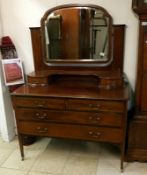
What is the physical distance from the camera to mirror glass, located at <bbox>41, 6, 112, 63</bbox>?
2.31m

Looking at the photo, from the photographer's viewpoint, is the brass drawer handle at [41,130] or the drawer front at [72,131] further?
the brass drawer handle at [41,130]

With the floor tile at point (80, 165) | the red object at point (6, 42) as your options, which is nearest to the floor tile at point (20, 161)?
the floor tile at point (80, 165)

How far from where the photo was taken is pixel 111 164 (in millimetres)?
2303

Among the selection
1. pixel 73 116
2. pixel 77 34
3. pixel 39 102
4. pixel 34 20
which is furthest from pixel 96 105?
pixel 34 20

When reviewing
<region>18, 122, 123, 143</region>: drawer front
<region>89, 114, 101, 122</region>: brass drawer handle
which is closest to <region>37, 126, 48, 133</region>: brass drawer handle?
<region>18, 122, 123, 143</region>: drawer front

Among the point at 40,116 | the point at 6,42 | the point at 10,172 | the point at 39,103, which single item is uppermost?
the point at 6,42

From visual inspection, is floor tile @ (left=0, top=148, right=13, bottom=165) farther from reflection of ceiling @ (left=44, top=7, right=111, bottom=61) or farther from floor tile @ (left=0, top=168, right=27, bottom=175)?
reflection of ceiling @ (left=44, top=7, right=111, bottom=61)

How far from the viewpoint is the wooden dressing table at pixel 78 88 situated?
203 cm

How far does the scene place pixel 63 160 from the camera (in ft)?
7.84

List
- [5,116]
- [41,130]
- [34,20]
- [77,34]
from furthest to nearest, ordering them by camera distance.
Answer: [5,116] < [34,20] < [77,34] < [41,130]

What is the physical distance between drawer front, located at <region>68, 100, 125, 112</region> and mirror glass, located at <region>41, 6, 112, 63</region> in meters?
0.59

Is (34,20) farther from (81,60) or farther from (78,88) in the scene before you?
(78,88)

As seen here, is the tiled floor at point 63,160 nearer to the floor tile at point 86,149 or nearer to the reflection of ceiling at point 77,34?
the floor tile at point 86,149

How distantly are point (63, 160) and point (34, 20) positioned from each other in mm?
1590
